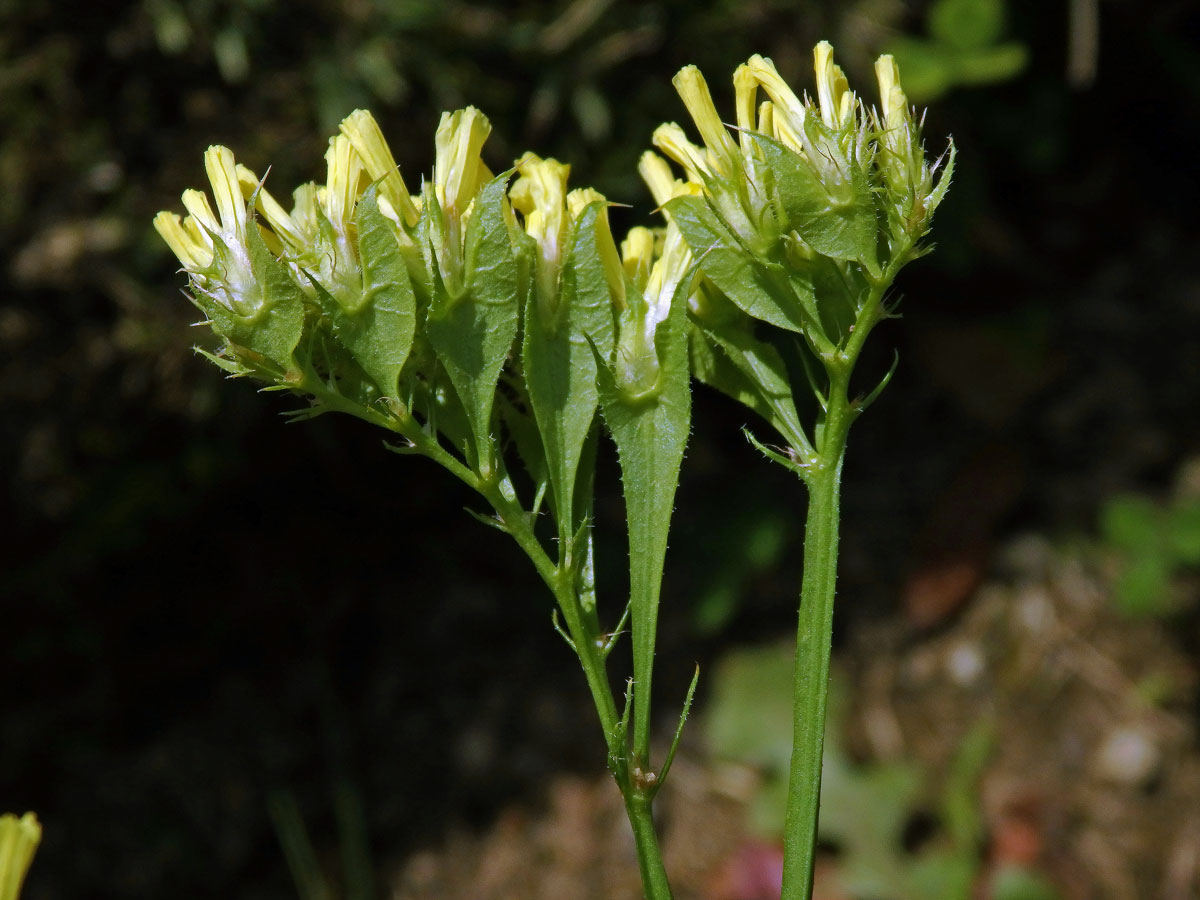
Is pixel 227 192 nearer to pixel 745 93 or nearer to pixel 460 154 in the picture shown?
pixel 460 154

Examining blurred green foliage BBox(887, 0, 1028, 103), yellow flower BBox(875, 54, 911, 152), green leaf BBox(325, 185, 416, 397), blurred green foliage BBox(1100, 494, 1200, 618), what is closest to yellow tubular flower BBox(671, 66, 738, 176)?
yellow flower BBox(875, 54, 911, 152)

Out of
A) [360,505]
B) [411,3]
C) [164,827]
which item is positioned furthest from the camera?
[360,505]

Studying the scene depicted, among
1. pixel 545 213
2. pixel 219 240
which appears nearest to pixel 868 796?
pixel 545 213

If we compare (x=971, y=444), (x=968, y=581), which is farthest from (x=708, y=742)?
(x=971, y=444)

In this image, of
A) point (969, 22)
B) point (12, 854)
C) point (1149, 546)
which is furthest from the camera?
point (1149, 546)

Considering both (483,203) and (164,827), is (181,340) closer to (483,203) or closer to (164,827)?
(164,827)

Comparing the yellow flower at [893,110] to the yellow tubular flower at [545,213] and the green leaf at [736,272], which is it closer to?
the green leaf at [736,272]

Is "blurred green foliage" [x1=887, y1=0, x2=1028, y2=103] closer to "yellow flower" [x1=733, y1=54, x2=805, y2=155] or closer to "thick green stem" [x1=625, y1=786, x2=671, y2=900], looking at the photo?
"yellow flower" [x1=733, y1=54, x2=805, y2=155]
